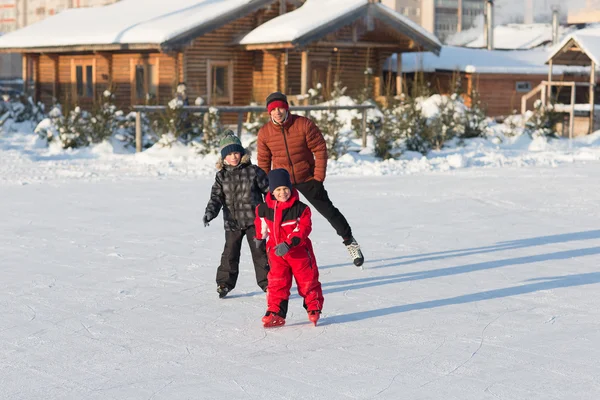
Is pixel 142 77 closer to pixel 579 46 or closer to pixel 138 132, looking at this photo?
pixel 138 132

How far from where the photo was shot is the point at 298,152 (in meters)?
7.50

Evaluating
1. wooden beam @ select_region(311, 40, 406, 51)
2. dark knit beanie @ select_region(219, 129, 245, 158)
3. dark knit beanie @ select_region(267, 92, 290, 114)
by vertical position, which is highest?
wooden beam @ select_region(311, 40, 406, 51)

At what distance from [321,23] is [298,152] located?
18478 millimetres

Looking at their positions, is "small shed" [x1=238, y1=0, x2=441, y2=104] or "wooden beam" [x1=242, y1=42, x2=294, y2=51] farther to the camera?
"small shed" [x1=238, y1=0, x2=441, y2=104]

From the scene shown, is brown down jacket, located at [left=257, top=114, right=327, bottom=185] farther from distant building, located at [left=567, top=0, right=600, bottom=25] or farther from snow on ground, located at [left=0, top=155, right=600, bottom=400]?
distant building, located at [left=567, top=0, right=600, bottom=25]

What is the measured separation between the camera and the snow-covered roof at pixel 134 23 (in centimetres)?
2562

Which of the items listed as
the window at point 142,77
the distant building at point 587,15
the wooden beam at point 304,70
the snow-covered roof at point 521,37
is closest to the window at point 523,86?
the wooden beam at point 304,70

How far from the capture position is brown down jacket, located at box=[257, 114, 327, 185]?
743cm

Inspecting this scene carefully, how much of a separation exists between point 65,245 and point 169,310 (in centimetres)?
290

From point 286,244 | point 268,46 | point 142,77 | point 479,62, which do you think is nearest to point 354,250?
Answer: point 286,244

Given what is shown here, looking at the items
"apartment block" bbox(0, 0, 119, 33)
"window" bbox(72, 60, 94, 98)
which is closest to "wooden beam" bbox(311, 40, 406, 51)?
"window" bbox(72, 60, 94, 98)

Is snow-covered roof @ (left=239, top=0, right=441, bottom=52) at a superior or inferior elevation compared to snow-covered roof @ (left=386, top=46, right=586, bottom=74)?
superior

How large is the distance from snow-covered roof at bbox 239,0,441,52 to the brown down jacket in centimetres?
1770

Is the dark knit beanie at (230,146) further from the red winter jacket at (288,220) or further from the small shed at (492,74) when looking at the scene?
the small shed at (492,74)
